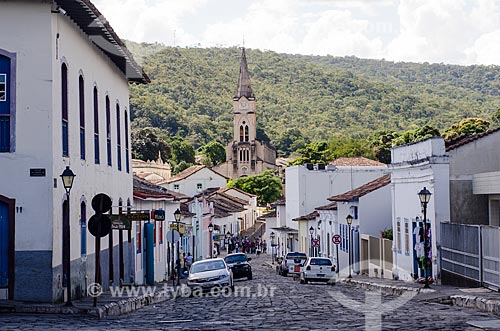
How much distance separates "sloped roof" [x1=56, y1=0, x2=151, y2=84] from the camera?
2117 cm

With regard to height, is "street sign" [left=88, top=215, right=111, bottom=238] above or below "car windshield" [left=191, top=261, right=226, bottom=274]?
above

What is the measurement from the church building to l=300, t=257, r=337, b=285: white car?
148m

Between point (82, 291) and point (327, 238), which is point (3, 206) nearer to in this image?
point (82, 291)

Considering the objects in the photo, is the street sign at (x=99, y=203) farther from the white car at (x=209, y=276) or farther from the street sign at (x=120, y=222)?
the white car at (x=209, y=276)

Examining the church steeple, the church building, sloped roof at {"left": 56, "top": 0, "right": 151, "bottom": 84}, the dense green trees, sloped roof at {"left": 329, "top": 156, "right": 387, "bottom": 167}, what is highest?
the church steeple

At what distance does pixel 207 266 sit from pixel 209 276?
94cm

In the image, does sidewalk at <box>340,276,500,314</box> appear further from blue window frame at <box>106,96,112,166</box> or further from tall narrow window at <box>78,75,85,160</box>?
blue window frame at <box>106,96,112,166</box>

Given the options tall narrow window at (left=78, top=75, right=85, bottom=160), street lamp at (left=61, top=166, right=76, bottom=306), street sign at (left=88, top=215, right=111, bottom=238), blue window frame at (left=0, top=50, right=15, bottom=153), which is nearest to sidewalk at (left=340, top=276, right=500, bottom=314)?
street sign at (left=88, top=215, right=111, bottom=238)

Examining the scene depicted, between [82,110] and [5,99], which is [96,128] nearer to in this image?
[82,110]

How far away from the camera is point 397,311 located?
19.2 meters

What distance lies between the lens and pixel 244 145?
192 meters

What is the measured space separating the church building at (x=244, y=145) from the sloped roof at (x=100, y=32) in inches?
6053

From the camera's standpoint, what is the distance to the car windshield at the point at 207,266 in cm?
3120

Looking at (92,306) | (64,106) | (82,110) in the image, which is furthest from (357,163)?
(92,306)
